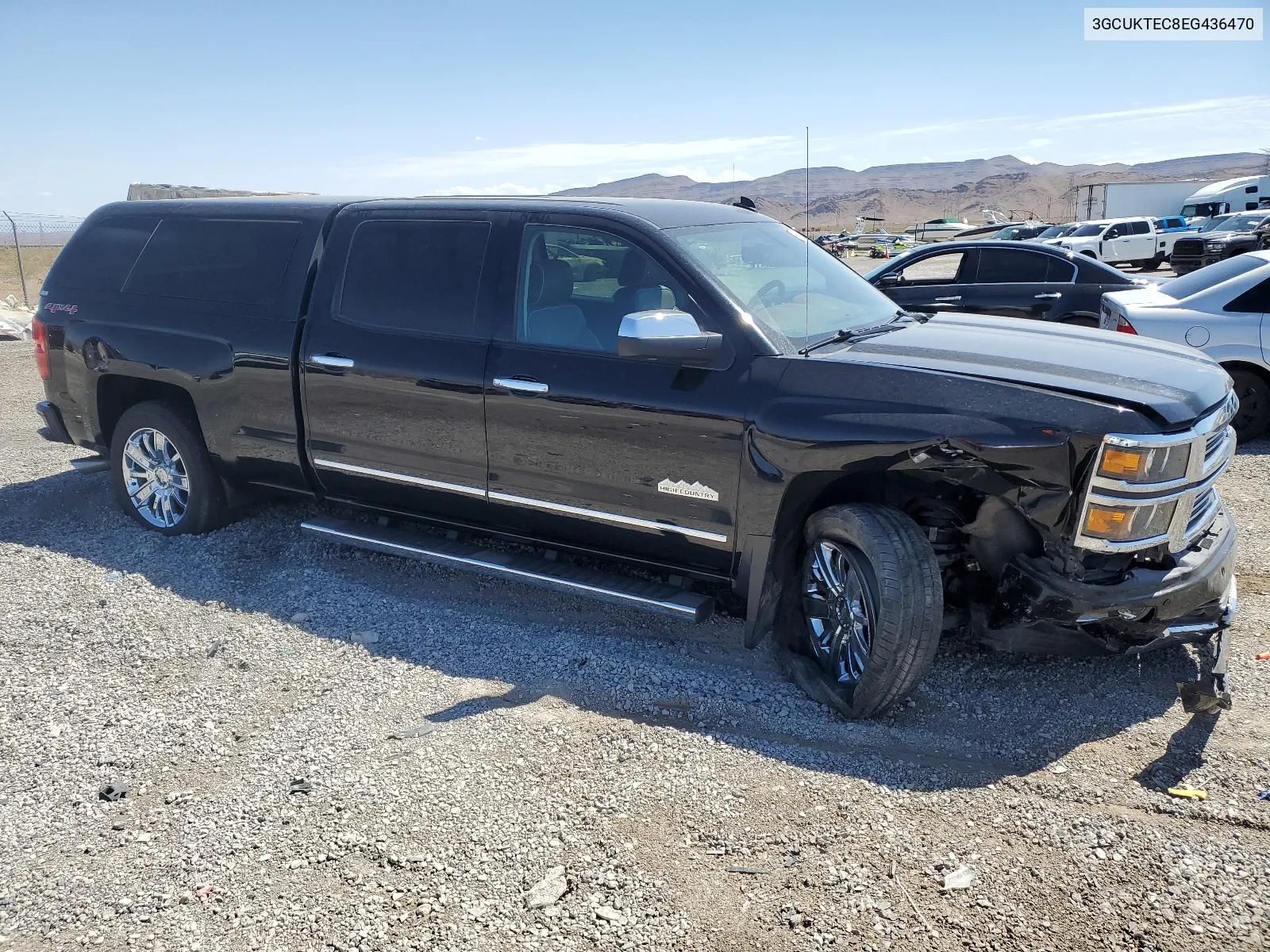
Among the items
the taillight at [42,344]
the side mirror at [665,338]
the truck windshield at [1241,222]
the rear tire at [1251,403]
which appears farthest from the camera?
the truck windshield at [1241,222]

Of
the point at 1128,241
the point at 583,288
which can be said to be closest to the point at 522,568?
the point at 583,288

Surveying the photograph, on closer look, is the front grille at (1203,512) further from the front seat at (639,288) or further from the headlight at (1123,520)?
the front seat at (639,288)

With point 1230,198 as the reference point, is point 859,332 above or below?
below

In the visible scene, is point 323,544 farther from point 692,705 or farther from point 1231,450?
point 1231,450

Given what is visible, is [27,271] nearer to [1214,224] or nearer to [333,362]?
[333,362]

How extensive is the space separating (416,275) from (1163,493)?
11.5 ft

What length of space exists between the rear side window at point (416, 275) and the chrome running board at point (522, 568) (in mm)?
1087

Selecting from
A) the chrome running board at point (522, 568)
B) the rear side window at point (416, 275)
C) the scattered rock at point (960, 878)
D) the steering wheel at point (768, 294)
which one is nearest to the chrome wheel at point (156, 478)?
the chrome running board at point (522, 568)

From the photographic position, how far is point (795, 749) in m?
3.76

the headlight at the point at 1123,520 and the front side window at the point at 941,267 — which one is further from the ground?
the front side window at the point at 941,267

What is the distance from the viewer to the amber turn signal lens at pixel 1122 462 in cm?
345

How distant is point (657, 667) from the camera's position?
4.41 meters

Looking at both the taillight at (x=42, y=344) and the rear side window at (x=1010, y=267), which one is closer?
the taillight at (x=42, y=344)

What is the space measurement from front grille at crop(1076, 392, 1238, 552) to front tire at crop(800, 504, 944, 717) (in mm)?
582
